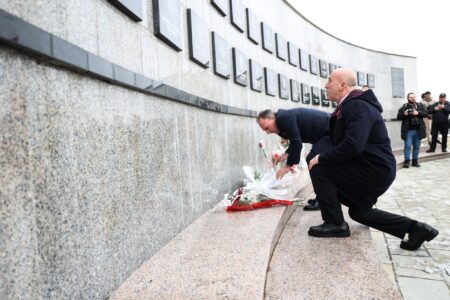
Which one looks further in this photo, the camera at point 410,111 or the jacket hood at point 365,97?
the camera at point 410,111

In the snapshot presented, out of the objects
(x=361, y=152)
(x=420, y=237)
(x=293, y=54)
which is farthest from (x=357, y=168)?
(x=293, y=54)

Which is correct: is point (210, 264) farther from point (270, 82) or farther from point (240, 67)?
point (270, 82)

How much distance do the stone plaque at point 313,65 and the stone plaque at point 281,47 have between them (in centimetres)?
234

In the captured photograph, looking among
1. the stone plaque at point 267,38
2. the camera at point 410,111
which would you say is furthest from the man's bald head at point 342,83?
the camera at point 410,111

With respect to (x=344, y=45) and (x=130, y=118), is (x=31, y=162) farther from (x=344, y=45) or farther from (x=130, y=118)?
(x=344, y=45)

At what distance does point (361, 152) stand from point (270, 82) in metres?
4.91

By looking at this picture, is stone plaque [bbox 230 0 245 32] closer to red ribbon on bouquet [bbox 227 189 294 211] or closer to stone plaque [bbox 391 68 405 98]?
red ribbon on bouquet [bbox 227 189 294 211]

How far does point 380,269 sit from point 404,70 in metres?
16.8

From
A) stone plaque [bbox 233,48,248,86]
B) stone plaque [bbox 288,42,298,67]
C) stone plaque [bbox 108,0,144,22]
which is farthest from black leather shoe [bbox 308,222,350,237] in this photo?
stone plaque [bbox 288,42,298,67]

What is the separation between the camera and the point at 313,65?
11094mm

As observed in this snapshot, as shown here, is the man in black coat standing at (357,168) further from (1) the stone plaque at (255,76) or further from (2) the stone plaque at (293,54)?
(2) the stone plaque at (293,54)

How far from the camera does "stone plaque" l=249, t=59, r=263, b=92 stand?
6.36m

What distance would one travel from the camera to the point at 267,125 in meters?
4.08

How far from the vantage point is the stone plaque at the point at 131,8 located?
87.5 inches
